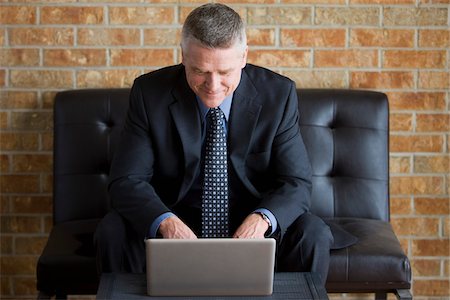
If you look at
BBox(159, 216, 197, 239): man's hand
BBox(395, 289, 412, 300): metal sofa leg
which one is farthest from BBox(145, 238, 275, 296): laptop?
BBox(395, 289, 412, 300): metal sofa leg

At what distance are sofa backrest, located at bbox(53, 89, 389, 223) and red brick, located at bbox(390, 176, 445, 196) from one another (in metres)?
0.29

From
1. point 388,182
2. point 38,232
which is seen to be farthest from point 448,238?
point 38,232

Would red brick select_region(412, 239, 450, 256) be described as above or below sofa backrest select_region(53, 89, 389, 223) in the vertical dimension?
below

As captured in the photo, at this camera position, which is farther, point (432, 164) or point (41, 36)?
point (432, 164)

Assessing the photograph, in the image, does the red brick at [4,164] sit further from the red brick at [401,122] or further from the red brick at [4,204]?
the red brick at [401,122]

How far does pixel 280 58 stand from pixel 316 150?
45cm

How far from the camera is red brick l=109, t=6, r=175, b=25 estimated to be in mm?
3568

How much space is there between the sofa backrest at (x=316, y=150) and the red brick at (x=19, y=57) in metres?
0.26

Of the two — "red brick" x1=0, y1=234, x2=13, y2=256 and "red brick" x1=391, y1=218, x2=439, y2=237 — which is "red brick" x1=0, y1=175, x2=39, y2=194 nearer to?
"red brick" x1=0, y1=234, x2=13, y2=256

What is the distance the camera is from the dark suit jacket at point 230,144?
2887mm

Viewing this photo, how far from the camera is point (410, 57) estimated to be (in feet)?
11.9

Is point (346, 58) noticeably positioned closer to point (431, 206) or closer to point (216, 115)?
point (431, 206)

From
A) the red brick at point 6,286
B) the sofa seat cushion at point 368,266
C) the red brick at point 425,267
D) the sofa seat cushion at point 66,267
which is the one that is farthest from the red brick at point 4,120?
the red brick at point 425,267

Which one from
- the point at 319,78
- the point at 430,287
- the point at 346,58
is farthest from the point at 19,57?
the point at 430,287
